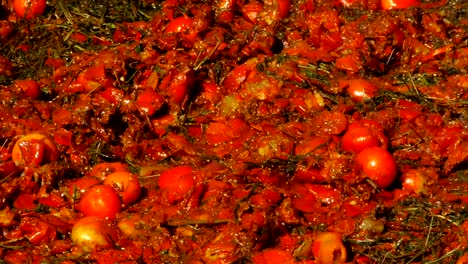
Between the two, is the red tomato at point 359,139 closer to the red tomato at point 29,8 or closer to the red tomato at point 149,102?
the red tomato at point 149,102

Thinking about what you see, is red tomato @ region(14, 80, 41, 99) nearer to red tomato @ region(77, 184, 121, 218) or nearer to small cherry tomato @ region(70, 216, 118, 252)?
red tomato @ region(77, 184, 121, 218)

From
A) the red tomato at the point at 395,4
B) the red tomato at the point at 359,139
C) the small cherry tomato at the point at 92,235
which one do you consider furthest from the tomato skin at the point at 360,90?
the small cherry tomato at the point at 92,235

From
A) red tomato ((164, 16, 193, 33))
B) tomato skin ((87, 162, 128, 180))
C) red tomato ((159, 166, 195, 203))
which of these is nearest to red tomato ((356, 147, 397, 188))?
red tomato ((159, 166, 195, 203))

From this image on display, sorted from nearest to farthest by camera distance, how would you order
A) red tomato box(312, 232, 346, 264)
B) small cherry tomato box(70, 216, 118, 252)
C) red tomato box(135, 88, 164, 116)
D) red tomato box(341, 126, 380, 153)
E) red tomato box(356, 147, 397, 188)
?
1. red tomato box(312, 232, 346, 264)
2. small cherry tomato box(70, 216, 118, 252)
3. red tomato box(356, 147, 397, 188)
4. red tomato box(341, 126, 380, 153)
5. red tomato box(135, 88, 164, 116)

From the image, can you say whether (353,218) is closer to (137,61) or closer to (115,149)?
(115,149)

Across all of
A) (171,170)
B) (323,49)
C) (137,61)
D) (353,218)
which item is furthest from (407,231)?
(137,61)

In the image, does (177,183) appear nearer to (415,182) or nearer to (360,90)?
(415,182)
